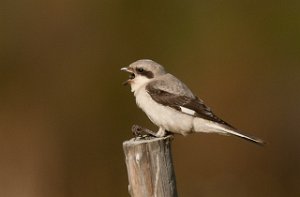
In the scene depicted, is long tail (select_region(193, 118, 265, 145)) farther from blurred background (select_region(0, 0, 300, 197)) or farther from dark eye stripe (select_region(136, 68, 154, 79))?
blurred background (select_region(0, 0, 300, 197))

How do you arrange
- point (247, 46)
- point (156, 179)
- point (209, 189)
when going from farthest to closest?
1. point (247, 46)
2. point (209, 189)
3. point (156, 179)

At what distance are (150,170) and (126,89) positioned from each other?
518 cm

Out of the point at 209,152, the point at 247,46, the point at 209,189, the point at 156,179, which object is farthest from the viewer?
the point at 247,46

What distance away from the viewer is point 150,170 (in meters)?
4.81

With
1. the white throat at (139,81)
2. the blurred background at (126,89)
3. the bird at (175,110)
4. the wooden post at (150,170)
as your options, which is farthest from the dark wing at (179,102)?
the blurred background at (126,89)

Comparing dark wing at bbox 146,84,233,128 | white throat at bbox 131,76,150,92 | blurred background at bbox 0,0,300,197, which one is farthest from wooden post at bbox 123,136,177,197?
blurred background at bbox 0,0,300,197

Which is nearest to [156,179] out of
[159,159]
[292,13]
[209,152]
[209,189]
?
[159,159]

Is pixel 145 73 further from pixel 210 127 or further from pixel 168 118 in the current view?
pixel 210 127

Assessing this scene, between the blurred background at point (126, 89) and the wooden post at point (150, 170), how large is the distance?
14.1 feet

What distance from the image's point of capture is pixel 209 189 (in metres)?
8.98

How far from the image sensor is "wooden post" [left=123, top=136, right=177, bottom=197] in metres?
4.79

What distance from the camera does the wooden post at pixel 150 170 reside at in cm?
479

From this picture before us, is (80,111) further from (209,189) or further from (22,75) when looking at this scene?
(209,189)

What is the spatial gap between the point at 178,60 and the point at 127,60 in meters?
0.60
